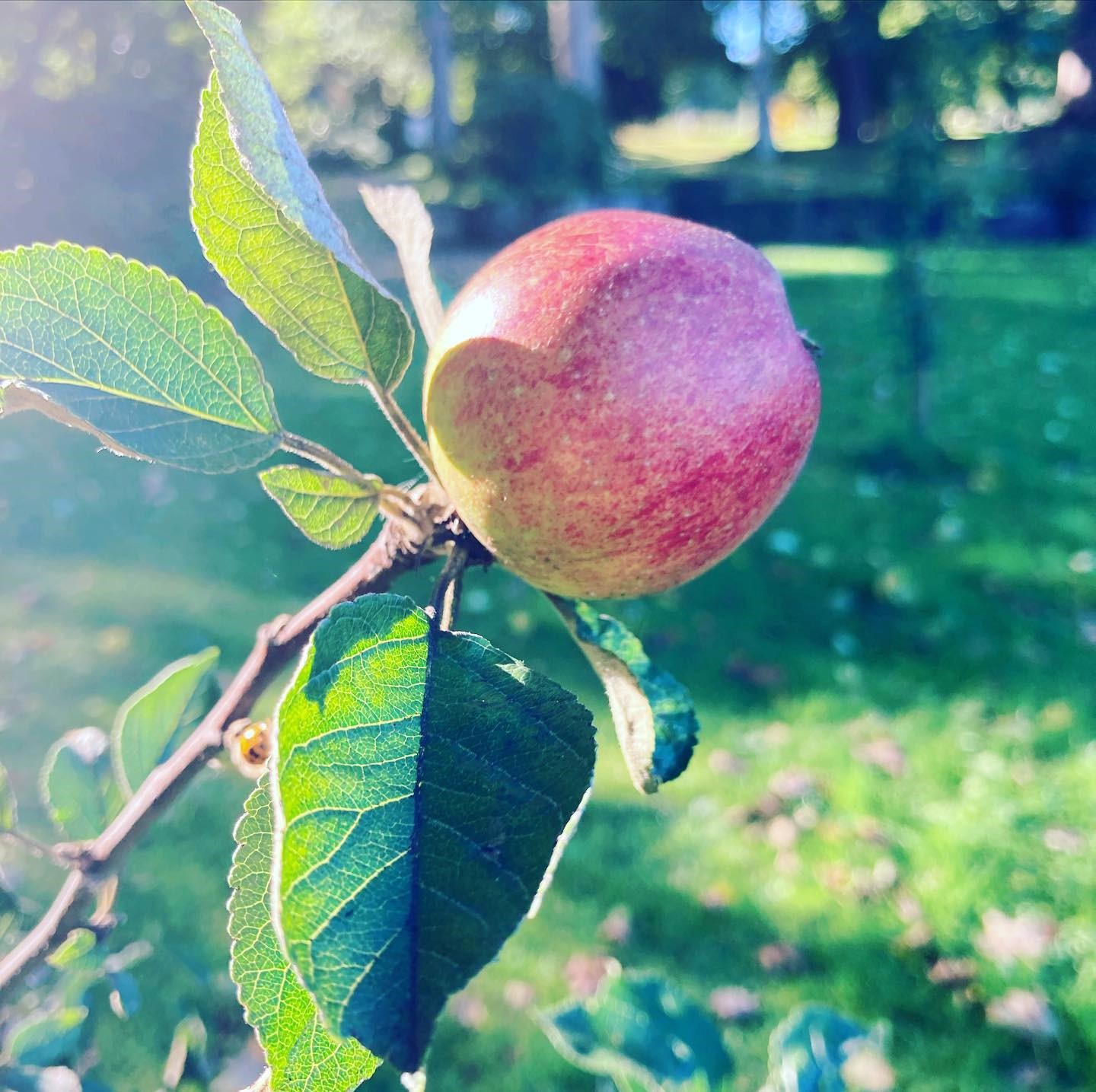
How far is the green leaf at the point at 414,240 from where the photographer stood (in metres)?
0.75

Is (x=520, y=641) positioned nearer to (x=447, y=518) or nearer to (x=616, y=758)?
(x=616, y=758)

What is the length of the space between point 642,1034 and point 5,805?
2.40 ft

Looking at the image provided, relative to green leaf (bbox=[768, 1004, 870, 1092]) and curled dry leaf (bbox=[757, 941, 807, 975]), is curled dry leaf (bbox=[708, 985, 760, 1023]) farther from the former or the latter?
green leaf (bbox=[768, 1004, 870, 1092])

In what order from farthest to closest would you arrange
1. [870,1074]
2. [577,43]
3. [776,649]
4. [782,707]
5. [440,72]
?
[440,72]
[577,43]
[776,649]
[782,707]
[870,1074]

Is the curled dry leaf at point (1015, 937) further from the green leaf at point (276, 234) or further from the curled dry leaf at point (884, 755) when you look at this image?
the green leaf at point (276, 234)

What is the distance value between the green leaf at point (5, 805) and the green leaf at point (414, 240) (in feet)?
2.12

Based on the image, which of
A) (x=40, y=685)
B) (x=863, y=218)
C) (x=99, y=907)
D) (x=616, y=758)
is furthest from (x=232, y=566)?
(x=863, y=218)

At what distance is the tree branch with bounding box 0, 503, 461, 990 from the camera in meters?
0.67

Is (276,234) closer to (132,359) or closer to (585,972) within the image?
(132,359)

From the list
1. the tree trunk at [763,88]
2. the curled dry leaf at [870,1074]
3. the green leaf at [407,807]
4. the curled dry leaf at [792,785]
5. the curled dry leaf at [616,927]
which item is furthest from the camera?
the tree trunk at [763,88]

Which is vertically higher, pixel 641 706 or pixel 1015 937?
pixel 641 706

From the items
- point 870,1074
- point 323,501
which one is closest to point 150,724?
point 323,501

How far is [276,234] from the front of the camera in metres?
0.60

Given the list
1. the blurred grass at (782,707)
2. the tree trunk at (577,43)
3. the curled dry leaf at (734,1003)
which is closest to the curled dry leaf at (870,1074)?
the blurred grass at (782,707)
